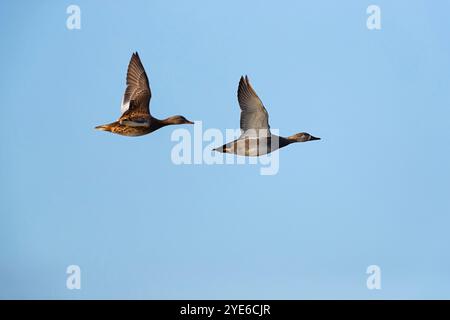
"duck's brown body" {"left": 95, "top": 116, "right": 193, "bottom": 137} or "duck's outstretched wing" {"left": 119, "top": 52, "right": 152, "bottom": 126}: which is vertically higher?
"duck's outstretched wing" {"left": 119, "top": 52, "right": 152, "bottom": 126}

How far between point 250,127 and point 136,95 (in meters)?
2.69

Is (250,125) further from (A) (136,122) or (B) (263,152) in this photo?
(A) (136,122)

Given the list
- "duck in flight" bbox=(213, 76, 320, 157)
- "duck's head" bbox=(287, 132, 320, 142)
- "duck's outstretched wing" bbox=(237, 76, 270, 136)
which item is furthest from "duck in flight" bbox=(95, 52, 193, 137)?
"duck's head" bbox=(287, 132, 320, 142)

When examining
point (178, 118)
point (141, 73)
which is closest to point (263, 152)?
point (178, 118)

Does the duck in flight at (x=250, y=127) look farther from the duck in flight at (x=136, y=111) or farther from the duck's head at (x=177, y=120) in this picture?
the duck in flight at (x=136, y=111)

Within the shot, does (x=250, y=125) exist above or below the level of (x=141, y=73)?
below

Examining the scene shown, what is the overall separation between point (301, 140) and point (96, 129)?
418cm

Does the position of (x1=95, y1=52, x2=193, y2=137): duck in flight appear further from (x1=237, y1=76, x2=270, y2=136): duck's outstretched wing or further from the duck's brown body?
(x1=237, y1=76, x2=270, y2=136): duck's outstretched wing

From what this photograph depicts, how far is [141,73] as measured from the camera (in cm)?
1939

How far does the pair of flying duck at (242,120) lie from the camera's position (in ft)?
58.4

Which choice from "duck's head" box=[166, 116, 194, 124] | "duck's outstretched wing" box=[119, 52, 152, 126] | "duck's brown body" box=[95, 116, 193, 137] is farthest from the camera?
"duck's head" box=[166, 116, 194, 124]

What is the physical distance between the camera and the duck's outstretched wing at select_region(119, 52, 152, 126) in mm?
18672

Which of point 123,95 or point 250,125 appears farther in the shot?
point 123,95

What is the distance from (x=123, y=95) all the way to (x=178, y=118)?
1.27 metres
